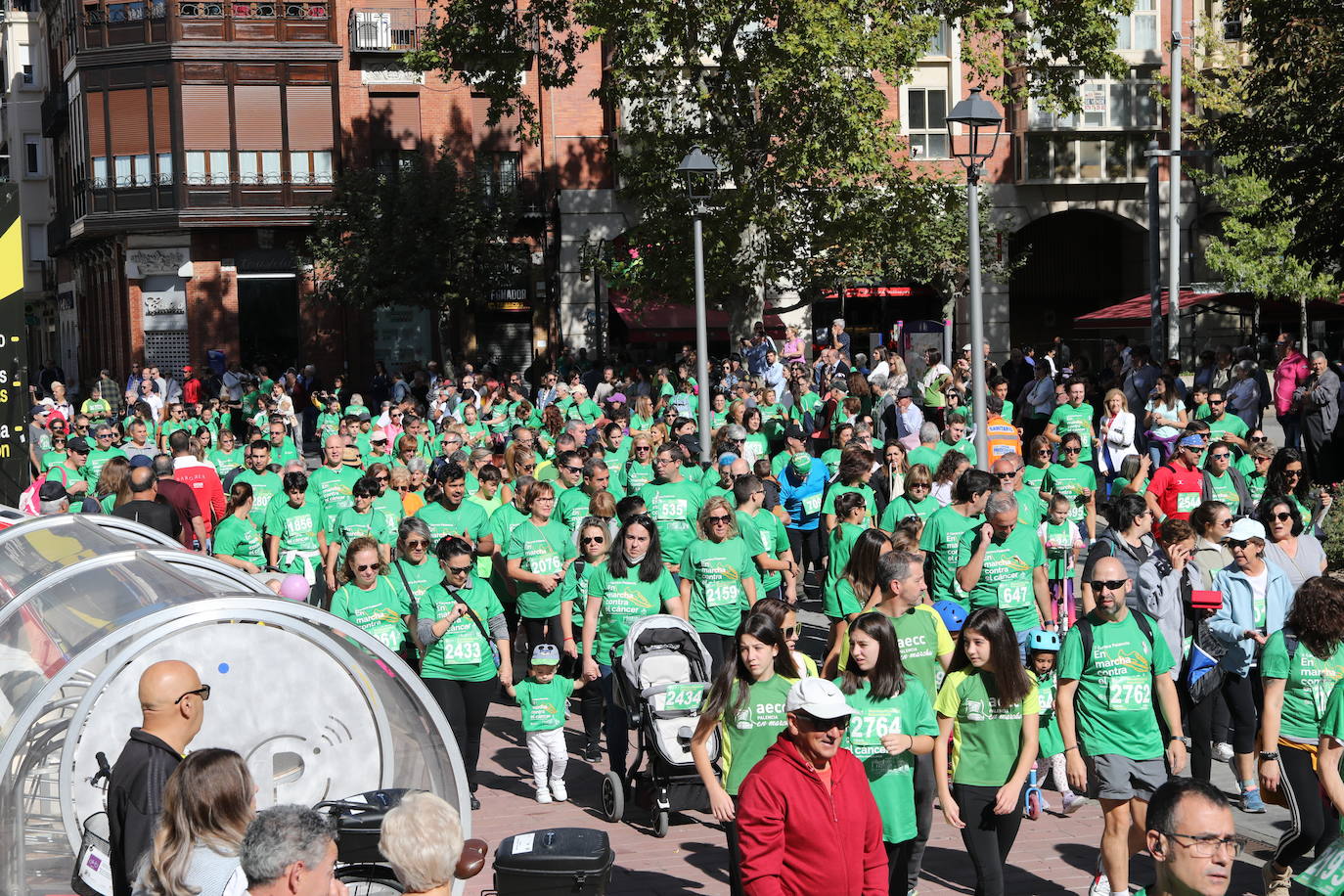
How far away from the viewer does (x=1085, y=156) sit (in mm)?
41875

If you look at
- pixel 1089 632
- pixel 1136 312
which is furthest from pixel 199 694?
pixel 1136 312

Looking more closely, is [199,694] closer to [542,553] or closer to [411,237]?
[542,553]

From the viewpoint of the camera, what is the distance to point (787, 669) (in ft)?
24.6

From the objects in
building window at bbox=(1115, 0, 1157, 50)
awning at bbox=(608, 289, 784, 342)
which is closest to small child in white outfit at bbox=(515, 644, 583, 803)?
awning at bbox=(608, 289, 784, 342)

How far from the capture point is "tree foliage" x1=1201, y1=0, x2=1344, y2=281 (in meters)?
21.5

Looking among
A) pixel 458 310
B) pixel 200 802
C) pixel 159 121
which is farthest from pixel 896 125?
pixel 200 802

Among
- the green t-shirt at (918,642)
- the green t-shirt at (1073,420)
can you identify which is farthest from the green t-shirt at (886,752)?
the green t-shirt at (1073,420)

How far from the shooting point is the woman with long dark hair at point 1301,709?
7.40 m

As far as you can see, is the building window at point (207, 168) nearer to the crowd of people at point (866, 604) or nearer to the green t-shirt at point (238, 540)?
the crowd of people at point (866, 604)

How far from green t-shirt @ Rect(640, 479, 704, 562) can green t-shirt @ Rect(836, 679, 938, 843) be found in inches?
209

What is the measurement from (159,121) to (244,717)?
117ft

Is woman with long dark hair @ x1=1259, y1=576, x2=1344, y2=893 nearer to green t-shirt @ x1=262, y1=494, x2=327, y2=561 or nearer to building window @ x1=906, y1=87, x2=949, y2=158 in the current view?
green t-shirt @ x1=262, y1=494, x2=327, y2=561

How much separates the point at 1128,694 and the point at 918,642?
107cm

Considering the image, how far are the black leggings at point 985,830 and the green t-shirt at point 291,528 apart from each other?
23.6 ft
